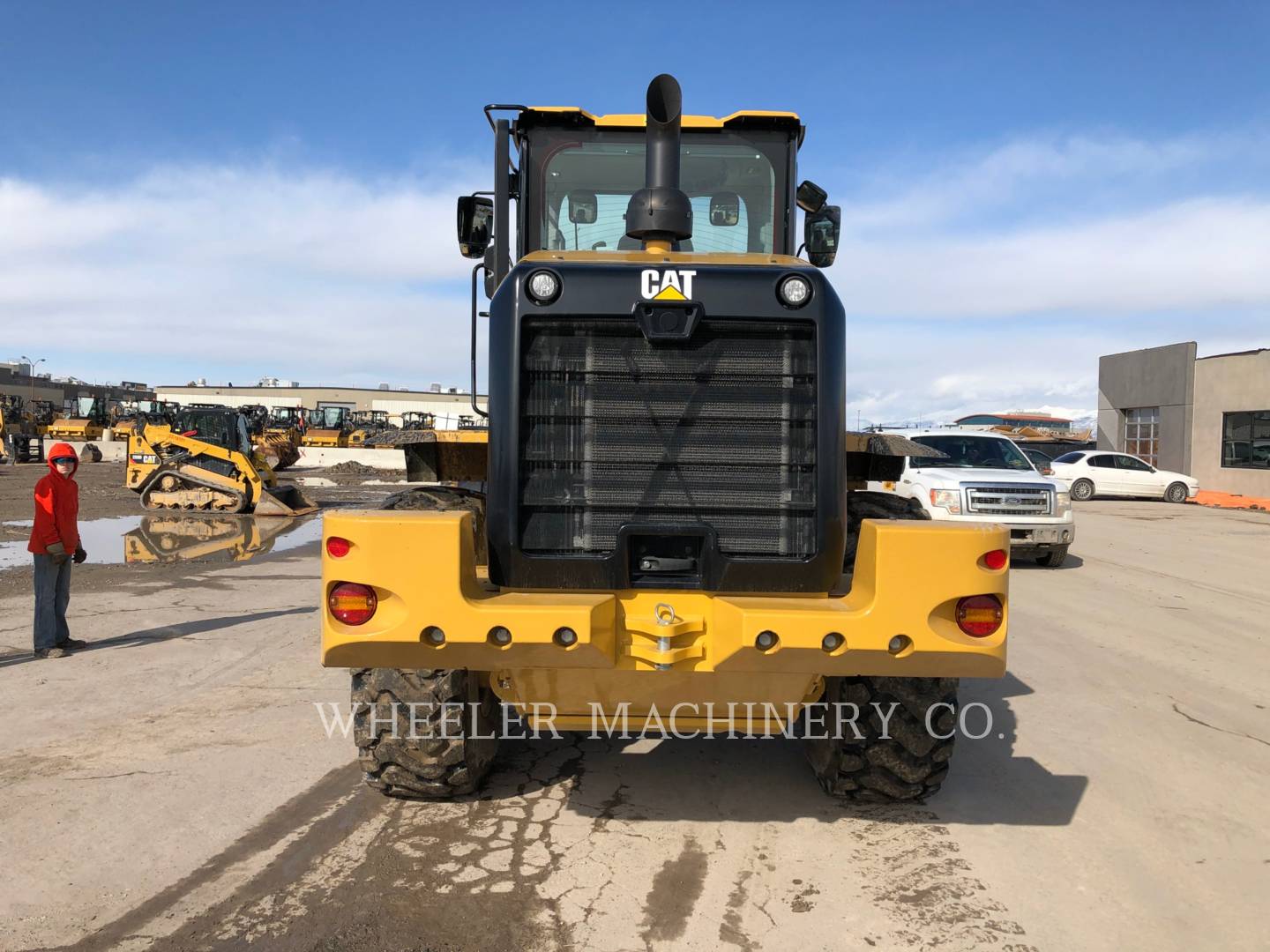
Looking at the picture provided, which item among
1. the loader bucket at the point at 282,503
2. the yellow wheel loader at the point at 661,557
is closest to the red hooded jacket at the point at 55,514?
the yellow wheel loader at the point at 661,557

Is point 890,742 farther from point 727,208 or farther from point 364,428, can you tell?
point 364,428

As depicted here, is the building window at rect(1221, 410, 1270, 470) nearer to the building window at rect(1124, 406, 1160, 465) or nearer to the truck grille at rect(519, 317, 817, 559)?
the building window at rect(1124, 406, 1160, 465)

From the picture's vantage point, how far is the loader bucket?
1886cm

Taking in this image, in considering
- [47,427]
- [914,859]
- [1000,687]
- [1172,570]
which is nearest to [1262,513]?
[1172,570]

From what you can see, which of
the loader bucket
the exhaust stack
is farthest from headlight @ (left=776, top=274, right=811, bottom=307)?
the loader bucket

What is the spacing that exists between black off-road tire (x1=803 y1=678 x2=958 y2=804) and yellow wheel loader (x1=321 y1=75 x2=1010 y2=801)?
1 cm

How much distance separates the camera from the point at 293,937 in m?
3.13

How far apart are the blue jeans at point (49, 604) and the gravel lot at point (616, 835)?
1.41 ft

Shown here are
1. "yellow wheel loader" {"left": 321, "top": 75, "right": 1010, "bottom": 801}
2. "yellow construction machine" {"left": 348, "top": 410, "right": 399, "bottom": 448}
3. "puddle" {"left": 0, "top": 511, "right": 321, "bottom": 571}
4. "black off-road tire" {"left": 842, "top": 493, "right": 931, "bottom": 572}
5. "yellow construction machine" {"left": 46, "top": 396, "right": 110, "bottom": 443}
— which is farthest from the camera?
"yellow construction machine" {"left": 348, "top": 410, "right": 399, "bottom": 448}

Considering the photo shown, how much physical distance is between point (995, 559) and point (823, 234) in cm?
216

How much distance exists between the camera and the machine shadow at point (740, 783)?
424cm

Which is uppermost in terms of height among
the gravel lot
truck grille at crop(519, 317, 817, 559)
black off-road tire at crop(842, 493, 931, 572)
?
truck grille at crop(519, 317, 817, 559)

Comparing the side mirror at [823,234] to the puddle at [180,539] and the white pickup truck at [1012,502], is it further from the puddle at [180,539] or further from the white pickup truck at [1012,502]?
the puddle at [180,539]

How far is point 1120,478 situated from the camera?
86.5 ft
